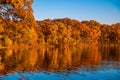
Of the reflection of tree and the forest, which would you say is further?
the reflection of tree

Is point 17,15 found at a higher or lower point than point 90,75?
higher

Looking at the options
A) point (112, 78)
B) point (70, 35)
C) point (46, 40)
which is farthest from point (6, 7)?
point (70, 35)

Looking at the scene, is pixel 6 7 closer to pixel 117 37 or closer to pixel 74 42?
pixel 74 42

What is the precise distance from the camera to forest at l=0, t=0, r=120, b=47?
35.2 metres

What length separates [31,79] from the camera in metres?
31.8

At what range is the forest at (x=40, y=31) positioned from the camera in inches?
1385

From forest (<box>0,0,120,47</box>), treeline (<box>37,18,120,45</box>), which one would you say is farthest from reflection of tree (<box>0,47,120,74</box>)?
treeline (<box>37,18,120,45</box>)

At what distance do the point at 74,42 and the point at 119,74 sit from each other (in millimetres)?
106590

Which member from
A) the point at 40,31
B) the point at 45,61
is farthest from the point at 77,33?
the point at 45,61

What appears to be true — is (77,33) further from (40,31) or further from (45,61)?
(45,61)

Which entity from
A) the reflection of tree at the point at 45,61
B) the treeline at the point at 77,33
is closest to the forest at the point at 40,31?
the treeline at the point at 77,33

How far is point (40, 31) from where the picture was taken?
125500mm

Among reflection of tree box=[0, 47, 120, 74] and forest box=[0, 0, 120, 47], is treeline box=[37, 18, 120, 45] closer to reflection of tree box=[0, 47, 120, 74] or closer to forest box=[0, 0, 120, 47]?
forest box=[0, 0, 120, 47]

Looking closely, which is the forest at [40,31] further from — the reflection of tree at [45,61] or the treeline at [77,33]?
the reflection of tree at [45,61]
